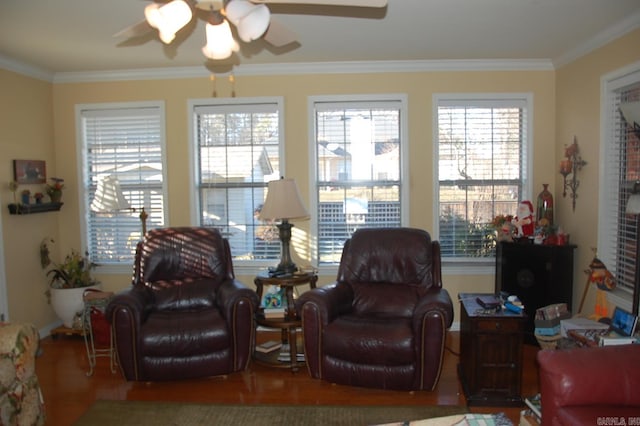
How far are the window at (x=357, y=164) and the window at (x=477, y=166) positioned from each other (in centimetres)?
42

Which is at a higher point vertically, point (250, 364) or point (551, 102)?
point (551, 102)

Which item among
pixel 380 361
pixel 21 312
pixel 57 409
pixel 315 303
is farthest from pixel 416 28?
pixel 21 312

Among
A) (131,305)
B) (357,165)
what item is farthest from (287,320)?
(357,165)

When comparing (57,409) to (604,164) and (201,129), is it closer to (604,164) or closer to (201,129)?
(201,129)

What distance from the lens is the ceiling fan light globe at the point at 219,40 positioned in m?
2.17

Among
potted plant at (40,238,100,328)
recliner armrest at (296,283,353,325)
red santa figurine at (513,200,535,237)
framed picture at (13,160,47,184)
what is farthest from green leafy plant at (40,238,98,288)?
red santa figurine at (513,200,535,237)

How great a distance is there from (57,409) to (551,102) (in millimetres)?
4732

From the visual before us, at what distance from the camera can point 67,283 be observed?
4.55 m

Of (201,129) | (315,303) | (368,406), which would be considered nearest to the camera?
(368,406)

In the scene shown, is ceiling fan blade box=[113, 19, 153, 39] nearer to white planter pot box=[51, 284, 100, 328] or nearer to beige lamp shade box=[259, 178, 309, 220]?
beige lamp shade box=[259, 178, 309, 220]

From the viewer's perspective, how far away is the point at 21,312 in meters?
4.29

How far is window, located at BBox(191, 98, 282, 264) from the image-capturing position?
4625 millimetres

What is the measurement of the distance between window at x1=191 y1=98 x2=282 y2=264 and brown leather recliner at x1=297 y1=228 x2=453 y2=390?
46.0 inches

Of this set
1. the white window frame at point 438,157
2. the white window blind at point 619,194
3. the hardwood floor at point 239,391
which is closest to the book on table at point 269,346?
the hardwood floor at point 239,391
